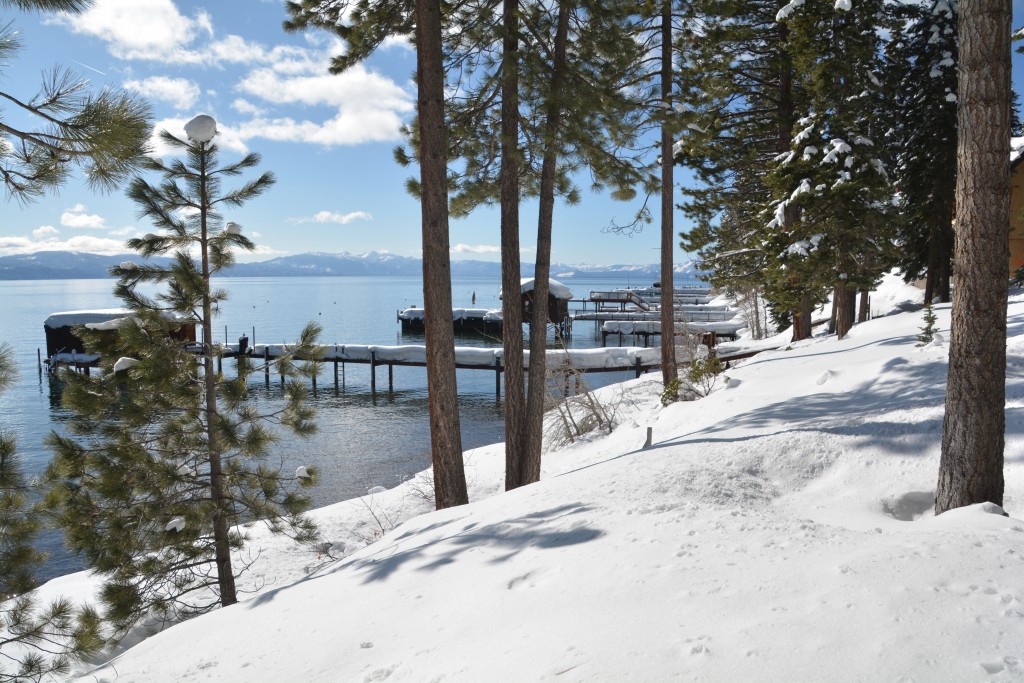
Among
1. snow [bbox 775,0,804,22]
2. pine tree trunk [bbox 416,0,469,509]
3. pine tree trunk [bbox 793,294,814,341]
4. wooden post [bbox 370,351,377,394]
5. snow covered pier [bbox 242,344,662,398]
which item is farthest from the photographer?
wooden post [bbox 370,351,377,394]

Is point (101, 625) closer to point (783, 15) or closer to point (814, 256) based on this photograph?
point (814, 256)

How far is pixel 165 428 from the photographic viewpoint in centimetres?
714

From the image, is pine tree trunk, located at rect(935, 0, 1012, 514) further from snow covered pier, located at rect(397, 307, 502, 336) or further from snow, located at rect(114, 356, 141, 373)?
snow covered pier, located at rect(397, 307, 502, 336)

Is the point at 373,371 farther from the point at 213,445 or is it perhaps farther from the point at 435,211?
the point at 435,211

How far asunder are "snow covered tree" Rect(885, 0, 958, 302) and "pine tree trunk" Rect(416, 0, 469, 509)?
42.8 ft

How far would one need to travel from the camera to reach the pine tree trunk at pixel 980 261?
4.08 metres

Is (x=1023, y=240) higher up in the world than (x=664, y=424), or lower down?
higher up

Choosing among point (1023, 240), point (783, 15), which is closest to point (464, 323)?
point (1023, 240)

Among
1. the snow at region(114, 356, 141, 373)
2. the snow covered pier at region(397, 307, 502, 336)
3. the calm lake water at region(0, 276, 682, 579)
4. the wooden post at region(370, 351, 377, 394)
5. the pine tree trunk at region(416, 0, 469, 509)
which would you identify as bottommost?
the calm lake water at region(0, 276, 682, 579)

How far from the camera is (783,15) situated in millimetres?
13570

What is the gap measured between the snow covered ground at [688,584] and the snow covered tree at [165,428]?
8.06ft

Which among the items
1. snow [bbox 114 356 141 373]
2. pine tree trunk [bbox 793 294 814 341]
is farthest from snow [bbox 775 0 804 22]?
snow [bbox 114 356 141 373]

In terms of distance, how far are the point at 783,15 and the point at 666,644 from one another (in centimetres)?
1436

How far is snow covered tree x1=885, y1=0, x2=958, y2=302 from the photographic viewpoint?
1634 centimetres
